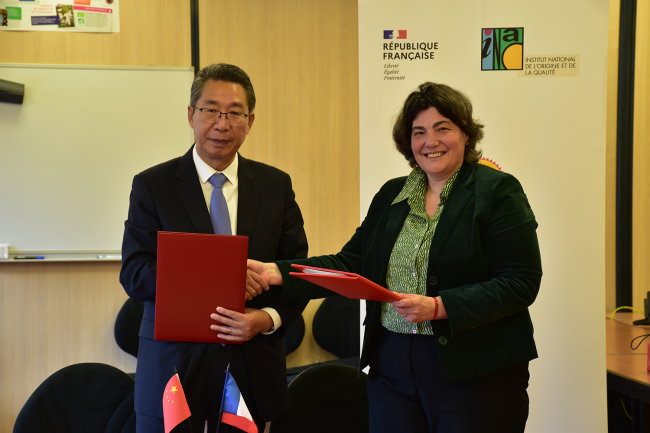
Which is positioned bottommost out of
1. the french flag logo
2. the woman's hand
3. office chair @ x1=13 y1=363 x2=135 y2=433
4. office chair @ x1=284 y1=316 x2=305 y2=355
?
office chair @ x1=284 y1=316 x2=305 y2=355

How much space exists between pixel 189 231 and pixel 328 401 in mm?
1037

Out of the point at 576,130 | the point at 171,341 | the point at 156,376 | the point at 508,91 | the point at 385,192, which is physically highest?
the point at 508,91

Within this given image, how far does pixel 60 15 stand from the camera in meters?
3.56

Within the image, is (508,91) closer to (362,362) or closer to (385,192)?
(385,192)

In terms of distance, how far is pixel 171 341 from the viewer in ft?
5.29

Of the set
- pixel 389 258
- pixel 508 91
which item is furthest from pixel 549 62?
pixel 389 258

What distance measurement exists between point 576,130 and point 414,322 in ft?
5.46

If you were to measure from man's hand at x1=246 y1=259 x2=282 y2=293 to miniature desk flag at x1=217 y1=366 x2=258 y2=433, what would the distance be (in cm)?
46

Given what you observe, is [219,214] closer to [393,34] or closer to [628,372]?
[393,34]

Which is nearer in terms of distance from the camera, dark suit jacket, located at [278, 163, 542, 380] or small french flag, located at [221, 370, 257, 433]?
small french flag, located at [221, 370, 257, 433]

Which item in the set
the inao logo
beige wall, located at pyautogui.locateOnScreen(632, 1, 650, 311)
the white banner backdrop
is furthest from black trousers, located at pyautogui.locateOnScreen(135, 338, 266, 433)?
beige wall, located at pyautogui.locateOnScreen(632, 1, 650, 311)

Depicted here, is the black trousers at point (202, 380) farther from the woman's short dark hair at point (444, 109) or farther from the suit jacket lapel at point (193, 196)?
the woman's short dark hair at point (444, 109)

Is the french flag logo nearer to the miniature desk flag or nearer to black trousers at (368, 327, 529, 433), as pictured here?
black trousers at (368, 327, 529, 433)

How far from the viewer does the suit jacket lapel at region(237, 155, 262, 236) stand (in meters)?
1.74
